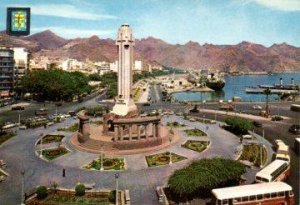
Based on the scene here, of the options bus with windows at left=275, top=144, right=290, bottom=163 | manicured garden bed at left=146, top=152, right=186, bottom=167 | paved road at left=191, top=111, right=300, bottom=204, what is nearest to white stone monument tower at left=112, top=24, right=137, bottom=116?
manicured garden bed at left=146, top=152, right=186, bottom=167

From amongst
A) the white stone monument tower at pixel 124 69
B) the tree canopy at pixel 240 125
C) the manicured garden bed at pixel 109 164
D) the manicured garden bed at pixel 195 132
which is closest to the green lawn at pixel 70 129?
the white stone monument tower at pixel 124 69

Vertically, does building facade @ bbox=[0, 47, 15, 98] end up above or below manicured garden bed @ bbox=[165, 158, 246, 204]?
above

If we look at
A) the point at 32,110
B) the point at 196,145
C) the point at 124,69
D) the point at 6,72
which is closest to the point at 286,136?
the point at 196,145

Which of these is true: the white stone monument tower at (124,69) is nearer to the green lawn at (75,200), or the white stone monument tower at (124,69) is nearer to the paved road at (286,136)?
the green lawn at (75,200)

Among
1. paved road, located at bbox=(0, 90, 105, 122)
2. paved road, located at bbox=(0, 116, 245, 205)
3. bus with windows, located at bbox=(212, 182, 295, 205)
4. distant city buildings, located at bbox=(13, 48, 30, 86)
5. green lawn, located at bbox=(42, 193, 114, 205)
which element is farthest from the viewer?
distant city buildings, located at bbox=(13, 48, 30, 86)

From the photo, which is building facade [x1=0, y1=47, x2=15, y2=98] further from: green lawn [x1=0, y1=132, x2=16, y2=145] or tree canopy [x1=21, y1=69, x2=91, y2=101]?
green lawn [x1=0, y1=132, x2=16, y2=145]

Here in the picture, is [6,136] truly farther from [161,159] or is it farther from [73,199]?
[73,199]
